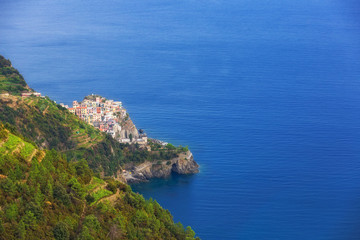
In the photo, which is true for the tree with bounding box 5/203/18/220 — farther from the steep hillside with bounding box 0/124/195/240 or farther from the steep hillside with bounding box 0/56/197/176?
the steep hillside with bounding box 0/56/197/176

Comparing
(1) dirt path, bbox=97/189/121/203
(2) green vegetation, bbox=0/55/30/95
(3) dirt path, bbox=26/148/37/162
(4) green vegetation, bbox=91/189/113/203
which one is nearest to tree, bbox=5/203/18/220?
(3) dirt path, bbox=26/148/37/162

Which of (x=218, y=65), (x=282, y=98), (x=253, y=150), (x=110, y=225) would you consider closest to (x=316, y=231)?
(x=253, y=150)

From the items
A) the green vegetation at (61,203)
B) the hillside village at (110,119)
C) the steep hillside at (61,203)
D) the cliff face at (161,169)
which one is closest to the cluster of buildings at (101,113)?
the hillside village at (110,119)

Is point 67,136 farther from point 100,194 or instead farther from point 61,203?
point 61,203

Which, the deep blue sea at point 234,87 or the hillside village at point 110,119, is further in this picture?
the hillside village at point 110,119

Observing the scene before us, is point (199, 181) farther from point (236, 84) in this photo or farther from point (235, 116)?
point (236, 84)

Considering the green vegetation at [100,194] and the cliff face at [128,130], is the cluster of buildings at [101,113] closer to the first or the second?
the cliff face at [128,130]

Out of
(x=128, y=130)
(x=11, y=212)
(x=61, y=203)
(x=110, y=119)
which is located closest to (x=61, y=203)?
(x=61, y=203)
